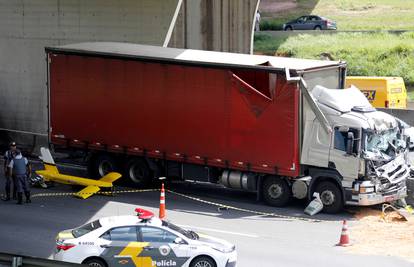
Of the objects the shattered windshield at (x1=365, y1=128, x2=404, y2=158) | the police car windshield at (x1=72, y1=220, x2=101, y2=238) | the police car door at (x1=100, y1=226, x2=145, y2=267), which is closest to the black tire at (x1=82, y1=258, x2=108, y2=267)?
the police car door at (x1=100, y1=226, x2=145, y2=267)

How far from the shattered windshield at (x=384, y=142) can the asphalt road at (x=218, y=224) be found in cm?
176

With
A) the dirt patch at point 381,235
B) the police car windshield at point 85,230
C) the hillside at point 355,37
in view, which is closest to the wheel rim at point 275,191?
the dirt patch at point 381,235

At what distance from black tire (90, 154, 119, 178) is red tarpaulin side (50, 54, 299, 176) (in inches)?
18.0

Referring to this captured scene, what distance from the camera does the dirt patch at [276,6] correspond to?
7231 cm

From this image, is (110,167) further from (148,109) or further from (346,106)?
(346,106)

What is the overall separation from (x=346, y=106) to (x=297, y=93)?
1.32 meters

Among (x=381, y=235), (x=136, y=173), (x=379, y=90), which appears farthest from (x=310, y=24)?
(x=381, y=235)

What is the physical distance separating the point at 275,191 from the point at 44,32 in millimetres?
11571

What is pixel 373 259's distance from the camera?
704 inches

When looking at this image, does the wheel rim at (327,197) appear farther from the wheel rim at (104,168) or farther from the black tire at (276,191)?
the wheel rim at (104,168)

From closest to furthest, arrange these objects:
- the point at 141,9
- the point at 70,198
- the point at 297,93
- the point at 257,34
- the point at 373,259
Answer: the point at 373,259
the point at 297,93
the point at 70,198
the point at 141,9
the point at 257,34

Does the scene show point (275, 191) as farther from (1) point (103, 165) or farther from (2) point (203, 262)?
(2) point (203, 262)

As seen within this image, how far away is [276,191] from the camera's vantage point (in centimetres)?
2281

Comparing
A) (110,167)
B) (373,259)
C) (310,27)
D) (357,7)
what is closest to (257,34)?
(310,27)
